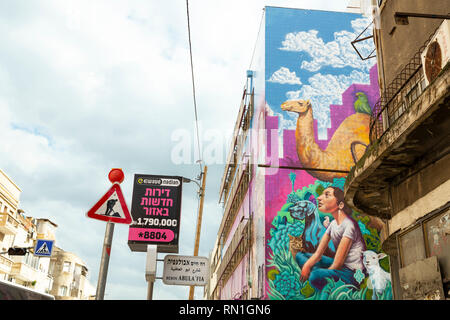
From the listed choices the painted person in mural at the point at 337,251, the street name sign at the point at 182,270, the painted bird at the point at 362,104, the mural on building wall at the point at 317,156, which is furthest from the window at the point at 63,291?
the street name sign at the point at 182,270

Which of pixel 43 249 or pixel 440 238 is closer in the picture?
pixel 440 238

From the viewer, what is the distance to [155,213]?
11.2 metres

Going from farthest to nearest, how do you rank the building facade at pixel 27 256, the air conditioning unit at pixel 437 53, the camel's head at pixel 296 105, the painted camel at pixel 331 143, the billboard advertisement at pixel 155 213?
the building facade at pixel 27 256, the camel's head at pixel 296 105, the painted camel at pixel 331 143, the billboard advertisement at pixel 155 213, the air conditioning unit at pixel 437 53

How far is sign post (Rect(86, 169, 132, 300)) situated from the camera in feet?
17.9

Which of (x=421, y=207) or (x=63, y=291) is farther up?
(x=63, y=291)

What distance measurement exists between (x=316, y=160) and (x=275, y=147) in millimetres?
2296

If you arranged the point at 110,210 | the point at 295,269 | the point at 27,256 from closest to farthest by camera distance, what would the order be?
1. the point at 110,210
2. the point at 295,269
3. the point at 27,256

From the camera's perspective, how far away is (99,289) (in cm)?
528

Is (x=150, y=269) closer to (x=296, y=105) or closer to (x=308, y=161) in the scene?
(x=308, y=161)

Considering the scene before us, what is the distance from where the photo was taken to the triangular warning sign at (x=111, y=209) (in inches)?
222

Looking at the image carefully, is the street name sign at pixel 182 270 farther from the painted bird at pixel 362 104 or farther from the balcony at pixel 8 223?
the balcony at pixel 8 223

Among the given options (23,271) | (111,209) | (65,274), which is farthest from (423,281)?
(65,274)

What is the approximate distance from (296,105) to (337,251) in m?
8.20

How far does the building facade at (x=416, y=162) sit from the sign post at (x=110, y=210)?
4.77m
